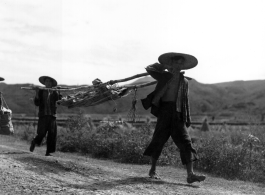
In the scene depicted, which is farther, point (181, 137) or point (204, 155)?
point (204, 155)

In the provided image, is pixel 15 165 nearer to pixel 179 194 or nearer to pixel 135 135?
pixel 179 194

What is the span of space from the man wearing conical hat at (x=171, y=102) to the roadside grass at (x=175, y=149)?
3.37 meters

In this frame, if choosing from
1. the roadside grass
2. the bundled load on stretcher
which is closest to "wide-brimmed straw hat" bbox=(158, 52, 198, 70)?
the bundled load on stretcher

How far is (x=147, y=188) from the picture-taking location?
7.11m

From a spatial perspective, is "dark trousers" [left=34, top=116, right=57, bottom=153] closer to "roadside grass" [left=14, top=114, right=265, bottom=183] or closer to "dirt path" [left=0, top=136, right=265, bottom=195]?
"dirt path" [left=0, top=136, right=265, bottom=195]

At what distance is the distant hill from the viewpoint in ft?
249

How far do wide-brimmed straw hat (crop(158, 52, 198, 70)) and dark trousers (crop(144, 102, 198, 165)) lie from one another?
0.86 m

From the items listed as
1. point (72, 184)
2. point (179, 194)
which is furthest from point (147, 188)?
point (72, 184)

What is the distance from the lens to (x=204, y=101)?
320ft

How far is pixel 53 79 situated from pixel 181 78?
516 cm

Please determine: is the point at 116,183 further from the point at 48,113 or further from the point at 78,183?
the point at 48,113

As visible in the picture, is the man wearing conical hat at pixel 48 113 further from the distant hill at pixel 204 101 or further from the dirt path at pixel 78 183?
the distant hill at pixel 204 101

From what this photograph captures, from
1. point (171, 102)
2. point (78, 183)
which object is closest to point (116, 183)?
point (78, 183)

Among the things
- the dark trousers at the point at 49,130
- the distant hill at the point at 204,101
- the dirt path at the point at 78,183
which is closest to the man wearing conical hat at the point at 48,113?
the dark trousers at the point at 49,130
